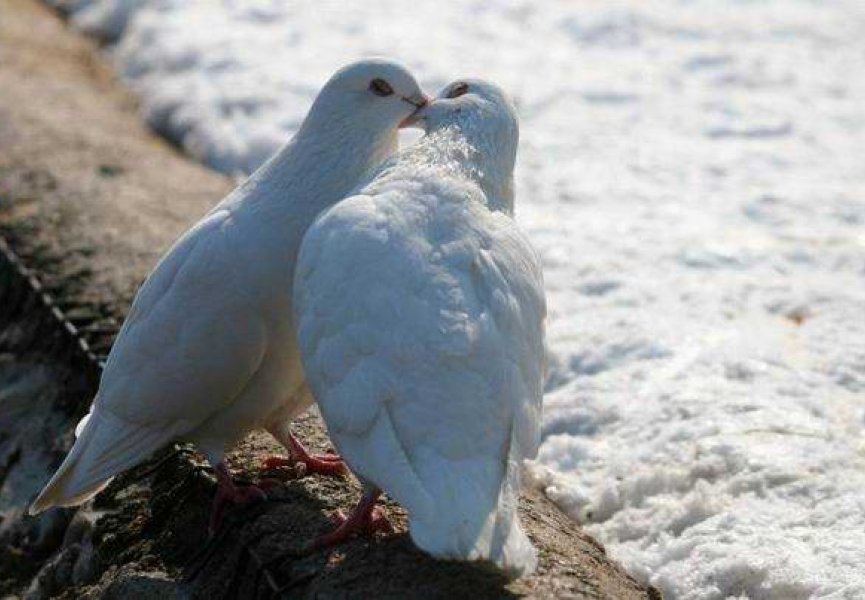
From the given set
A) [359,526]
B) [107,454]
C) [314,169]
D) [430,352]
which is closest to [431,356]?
[430,352]

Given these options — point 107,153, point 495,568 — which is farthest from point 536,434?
point 107,153

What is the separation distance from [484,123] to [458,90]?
0.78 ft

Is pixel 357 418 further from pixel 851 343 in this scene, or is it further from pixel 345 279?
pixel 851 343

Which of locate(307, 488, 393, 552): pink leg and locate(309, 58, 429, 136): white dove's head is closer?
locate(307, 488, 393, 552): pink leg

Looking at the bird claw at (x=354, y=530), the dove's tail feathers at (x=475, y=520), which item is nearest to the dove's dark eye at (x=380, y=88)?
the bird claw at (x=354, y=530)

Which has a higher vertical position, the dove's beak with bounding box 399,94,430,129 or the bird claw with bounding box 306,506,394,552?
the dove's beak with bounding box 399,94,430,129

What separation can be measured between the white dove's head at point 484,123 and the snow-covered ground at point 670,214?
144cm

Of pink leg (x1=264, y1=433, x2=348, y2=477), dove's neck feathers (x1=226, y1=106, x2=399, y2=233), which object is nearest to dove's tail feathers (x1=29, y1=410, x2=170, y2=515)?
pink leg (x1=264, y1=433, x2=348, y2=477)

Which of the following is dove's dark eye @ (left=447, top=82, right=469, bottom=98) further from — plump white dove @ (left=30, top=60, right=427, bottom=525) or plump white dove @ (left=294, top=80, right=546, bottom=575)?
plump white dove @ (left=294, top=80, right=546, bottom=575)

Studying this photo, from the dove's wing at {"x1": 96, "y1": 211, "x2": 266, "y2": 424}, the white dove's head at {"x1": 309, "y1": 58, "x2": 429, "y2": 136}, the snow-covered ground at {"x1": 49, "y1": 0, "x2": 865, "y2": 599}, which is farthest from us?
the snow-covered ground at {"x1": 49, "y1": 0, "x2": 865, "y2": 599}

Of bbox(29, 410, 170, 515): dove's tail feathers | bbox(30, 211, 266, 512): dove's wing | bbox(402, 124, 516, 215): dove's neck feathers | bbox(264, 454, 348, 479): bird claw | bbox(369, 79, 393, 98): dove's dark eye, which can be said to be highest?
bbox(369, 79, 393, 98): dove's dark eye

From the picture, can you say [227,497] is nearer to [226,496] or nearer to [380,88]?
[226,496]

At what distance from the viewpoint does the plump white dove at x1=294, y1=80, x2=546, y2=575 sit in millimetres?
3928

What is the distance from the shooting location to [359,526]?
4562 mm
